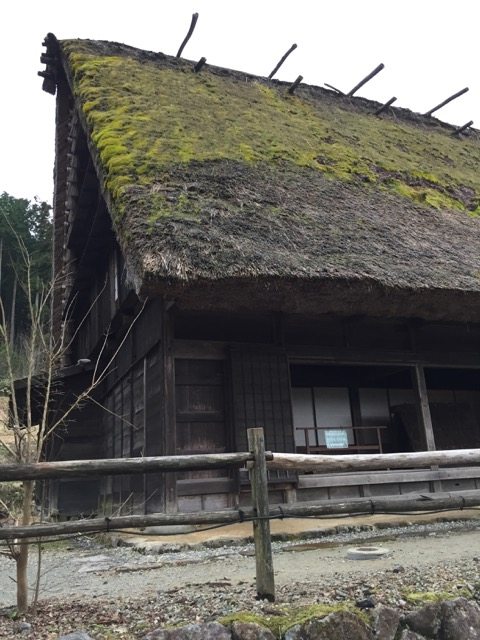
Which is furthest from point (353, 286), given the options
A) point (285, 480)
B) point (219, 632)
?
point (219, 632)

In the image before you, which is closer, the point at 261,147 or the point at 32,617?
the point at 32,617

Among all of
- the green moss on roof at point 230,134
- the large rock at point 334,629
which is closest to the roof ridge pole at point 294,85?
the green moss on roof at point 230,134

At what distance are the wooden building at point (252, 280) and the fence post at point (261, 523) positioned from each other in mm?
2167

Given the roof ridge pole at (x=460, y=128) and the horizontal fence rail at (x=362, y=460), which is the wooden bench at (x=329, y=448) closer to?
the horizontal fence rail at (x=362, y=460)

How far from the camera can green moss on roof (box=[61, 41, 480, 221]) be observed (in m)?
6.68

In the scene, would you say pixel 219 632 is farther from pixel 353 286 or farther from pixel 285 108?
pixel 285 108

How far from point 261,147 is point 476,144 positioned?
7.72 meters

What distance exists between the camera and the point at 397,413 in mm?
8820

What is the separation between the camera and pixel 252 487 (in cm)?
311

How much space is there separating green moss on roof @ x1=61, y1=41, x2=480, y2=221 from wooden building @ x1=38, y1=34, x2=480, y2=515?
4 centimetres

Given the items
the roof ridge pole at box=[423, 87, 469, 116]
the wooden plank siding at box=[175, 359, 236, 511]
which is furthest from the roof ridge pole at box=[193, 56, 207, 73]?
the wooden plank siding at box=[175, 359, 236, 511]

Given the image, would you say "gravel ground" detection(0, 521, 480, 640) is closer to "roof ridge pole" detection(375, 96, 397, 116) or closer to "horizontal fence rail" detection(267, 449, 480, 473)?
"horizontal fence rail" detection(267, 449, 480, 473)

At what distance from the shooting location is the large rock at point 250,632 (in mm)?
2545

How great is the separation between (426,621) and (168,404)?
3.42 metres
